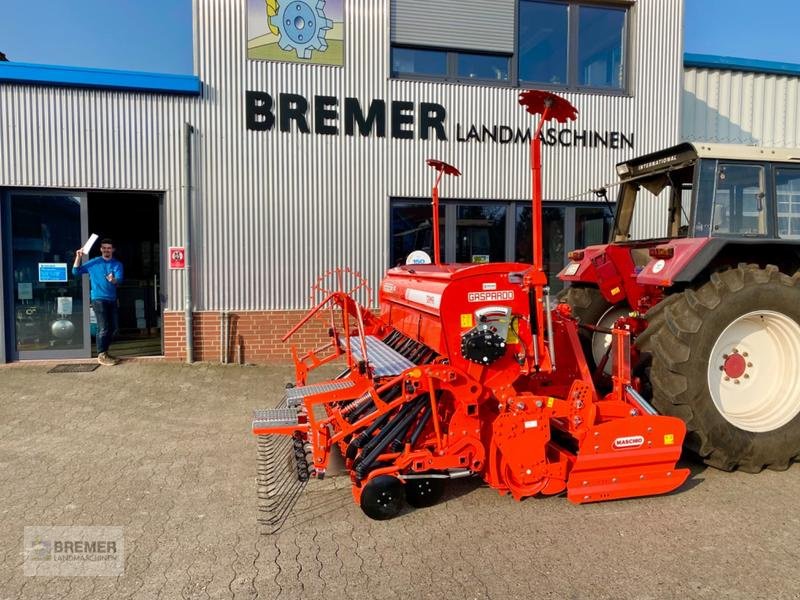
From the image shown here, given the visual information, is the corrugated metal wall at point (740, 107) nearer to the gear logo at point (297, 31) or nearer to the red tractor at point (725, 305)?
the red tractor at point (725, 305)

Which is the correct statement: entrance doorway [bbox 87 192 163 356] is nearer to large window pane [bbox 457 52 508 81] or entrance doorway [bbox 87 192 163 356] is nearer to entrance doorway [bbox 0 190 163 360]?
entrance doorway [bbox 0 190 163 360]

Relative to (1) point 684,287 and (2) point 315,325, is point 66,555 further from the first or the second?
(2) point 315,325

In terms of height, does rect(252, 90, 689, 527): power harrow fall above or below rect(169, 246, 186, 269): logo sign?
below

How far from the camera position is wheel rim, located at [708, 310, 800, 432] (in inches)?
164

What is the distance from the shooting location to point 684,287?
4.30 meters

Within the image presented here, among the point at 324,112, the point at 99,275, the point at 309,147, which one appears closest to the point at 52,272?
the point at 99,275

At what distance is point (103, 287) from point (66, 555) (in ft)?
17.4

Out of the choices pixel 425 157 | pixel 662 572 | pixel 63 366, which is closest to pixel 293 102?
pixel 425 157

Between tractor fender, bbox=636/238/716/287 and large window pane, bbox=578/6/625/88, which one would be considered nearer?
tractor fender, bbox=636/238/716/287

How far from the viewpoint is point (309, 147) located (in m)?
Result: 8.07

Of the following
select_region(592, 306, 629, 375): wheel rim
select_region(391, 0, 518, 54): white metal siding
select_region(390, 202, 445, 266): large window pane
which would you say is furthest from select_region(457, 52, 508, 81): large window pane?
select_region(592, 306, 629, 375): wheel rim

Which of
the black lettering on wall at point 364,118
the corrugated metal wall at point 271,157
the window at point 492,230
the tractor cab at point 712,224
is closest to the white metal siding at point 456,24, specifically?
the corrugated metal wall at point 271,157

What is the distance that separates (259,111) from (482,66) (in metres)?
3.43

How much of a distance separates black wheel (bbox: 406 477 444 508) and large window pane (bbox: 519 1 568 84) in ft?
23.3
